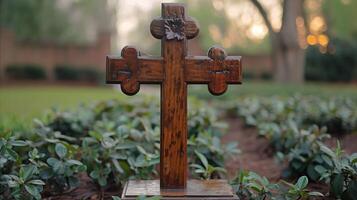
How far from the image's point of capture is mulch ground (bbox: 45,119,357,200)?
3449 mm

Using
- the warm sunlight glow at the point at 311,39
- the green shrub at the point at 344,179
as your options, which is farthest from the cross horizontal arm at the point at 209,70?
the warm sunlight glow at the point at 311,39

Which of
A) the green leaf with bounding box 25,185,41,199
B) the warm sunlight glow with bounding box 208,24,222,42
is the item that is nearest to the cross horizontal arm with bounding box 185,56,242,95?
the green leaf with bounding box 25,185,41,199

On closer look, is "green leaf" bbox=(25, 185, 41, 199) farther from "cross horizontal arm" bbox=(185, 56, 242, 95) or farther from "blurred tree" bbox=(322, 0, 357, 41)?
"blurred tree" bbox=(322, 0, 357, 41)

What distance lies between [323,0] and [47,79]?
16500 mm

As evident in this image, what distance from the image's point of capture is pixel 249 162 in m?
4.82

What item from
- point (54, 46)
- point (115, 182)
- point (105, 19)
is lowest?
point (115, 182)

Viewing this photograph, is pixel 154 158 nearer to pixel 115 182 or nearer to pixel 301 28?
pixel 115 182

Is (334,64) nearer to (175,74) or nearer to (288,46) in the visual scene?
(288,46)

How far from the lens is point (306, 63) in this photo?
28.0 metres

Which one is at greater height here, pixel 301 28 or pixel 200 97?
pixel 301 28

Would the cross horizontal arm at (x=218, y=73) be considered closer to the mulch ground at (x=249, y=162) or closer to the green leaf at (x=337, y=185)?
the green leaf at (x=337, y=185)

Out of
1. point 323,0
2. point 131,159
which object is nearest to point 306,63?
point 323,0

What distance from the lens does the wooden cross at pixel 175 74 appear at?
280 cm

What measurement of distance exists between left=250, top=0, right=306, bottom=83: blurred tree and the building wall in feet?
37.3
